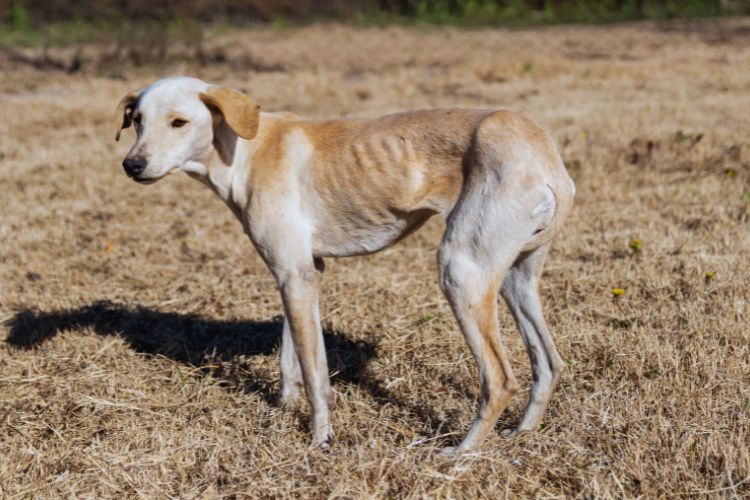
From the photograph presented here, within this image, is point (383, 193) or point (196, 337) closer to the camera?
point (383, 193)

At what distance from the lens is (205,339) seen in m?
5.32

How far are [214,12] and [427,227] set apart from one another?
16.9m

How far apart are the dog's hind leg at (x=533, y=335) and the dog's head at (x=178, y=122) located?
141 centimetres

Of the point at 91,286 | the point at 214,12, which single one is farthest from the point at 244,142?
the point at 214,12

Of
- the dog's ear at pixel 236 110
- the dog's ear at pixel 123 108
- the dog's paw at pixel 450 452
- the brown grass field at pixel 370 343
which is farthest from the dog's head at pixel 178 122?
the dog's paw at pixel 450 452

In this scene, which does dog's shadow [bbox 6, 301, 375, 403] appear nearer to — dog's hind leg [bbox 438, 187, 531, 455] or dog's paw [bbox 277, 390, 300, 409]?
dog's paw [bbox 277, 390, 300, 409]

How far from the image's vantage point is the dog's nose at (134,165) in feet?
12.5

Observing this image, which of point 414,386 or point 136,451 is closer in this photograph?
point 136,451

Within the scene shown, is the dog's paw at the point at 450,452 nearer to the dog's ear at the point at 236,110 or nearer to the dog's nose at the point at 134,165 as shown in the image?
the dog's ear at the point at 236,110

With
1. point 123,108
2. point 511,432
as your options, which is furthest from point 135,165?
point 511,432

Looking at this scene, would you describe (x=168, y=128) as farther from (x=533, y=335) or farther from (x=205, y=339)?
(x=533, y=335)

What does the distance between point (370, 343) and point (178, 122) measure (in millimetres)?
1848

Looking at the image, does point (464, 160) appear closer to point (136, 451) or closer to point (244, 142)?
point (244, 142)

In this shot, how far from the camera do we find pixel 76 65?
52.8ft
